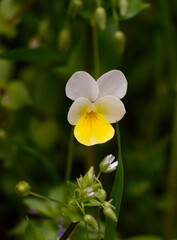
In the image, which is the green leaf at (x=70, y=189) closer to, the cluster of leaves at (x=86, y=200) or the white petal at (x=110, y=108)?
the cluster of leaves at (x=86, y=200)

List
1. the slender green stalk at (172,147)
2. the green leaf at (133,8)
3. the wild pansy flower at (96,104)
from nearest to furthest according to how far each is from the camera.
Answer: the wild pansy flower at (96,104)
the green leaf at (133,8)
the slender green stalk at (172,147)

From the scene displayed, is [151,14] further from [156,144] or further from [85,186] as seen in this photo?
[85,186]

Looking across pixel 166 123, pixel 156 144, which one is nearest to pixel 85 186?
pixel 156 144

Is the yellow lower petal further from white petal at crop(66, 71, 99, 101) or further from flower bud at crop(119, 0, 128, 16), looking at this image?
flower bud at crop(119, 0, 128, 16)

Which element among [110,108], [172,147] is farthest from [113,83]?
[172,147]

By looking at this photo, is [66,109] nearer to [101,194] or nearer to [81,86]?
[81,86]

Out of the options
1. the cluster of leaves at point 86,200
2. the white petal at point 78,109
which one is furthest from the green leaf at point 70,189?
the white petal at point 78,109

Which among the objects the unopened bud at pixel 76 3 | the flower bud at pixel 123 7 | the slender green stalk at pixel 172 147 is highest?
the unopened bud at pixel 76 3
